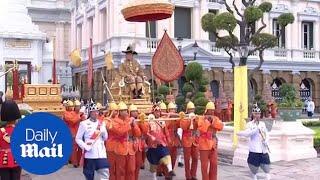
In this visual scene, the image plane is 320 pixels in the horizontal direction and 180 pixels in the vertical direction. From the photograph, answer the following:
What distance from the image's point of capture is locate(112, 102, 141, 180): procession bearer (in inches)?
368

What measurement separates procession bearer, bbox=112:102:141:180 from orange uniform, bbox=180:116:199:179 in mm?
1484

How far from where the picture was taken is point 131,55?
1444cm

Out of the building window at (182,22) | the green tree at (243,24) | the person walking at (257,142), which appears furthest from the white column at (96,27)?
the person walking at (257,142)

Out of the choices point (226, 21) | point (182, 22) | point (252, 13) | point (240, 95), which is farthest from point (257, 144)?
point (182, 22)

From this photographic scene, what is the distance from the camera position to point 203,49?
33750 mm

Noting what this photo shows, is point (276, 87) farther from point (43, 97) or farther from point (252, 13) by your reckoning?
point (43, 97)

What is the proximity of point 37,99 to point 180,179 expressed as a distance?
7540mm

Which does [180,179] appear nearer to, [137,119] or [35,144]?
[137,119]

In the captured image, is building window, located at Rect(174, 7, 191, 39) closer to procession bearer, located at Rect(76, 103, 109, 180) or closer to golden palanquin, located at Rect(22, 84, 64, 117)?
golden palanquin, located at Rect(22, 84, 64, 117)

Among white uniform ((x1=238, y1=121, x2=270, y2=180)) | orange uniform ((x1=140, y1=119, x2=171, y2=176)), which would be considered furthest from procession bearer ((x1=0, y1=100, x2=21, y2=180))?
white uniform ((x1=238, y1=121, x2=270, y2=180))

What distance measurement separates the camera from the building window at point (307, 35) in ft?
130

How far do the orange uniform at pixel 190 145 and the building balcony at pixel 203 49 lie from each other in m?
16.5

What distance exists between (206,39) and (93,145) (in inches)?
1039

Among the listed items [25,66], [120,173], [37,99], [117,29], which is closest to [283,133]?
[120,173]
